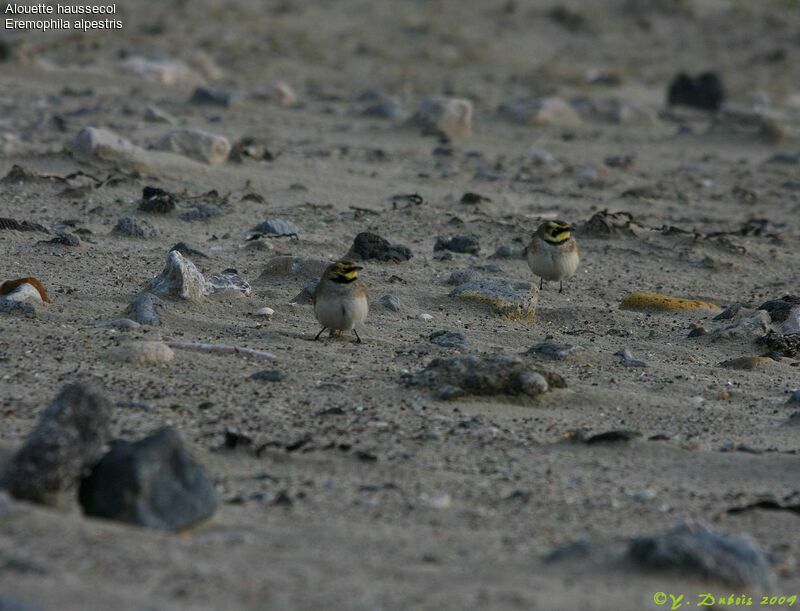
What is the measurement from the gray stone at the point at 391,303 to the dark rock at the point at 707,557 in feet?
11.7

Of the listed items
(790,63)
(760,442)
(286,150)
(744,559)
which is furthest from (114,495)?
(790,63)

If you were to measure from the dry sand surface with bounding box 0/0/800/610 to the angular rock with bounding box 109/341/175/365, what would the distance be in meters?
0.04

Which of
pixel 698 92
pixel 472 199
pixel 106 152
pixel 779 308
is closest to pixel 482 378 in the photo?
pixel 779 308

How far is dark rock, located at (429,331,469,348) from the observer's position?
20.6 feet

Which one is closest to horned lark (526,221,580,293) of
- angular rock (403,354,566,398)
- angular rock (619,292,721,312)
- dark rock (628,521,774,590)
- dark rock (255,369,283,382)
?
angular rock (619,292,721,312)

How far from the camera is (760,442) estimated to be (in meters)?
5.10

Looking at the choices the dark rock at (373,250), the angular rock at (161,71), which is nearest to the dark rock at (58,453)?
the dark rock at (373,250)

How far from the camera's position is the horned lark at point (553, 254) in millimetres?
7488

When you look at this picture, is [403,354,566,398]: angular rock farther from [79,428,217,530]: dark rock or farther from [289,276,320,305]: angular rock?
[79,428,217,530]: dark rock

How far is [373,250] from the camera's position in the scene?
790cm

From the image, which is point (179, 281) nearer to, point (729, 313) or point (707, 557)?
point (729, 313)

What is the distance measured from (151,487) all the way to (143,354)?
2.01 meters

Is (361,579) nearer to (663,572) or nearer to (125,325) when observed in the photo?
(663,572)

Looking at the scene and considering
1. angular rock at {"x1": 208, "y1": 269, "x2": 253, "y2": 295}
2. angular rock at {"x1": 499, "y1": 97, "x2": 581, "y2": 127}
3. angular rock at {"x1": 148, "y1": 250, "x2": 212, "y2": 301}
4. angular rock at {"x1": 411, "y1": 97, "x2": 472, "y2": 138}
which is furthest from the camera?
angular rock at {"x1": 499, "y1": 97, "x2": 581, "y2": 127}
